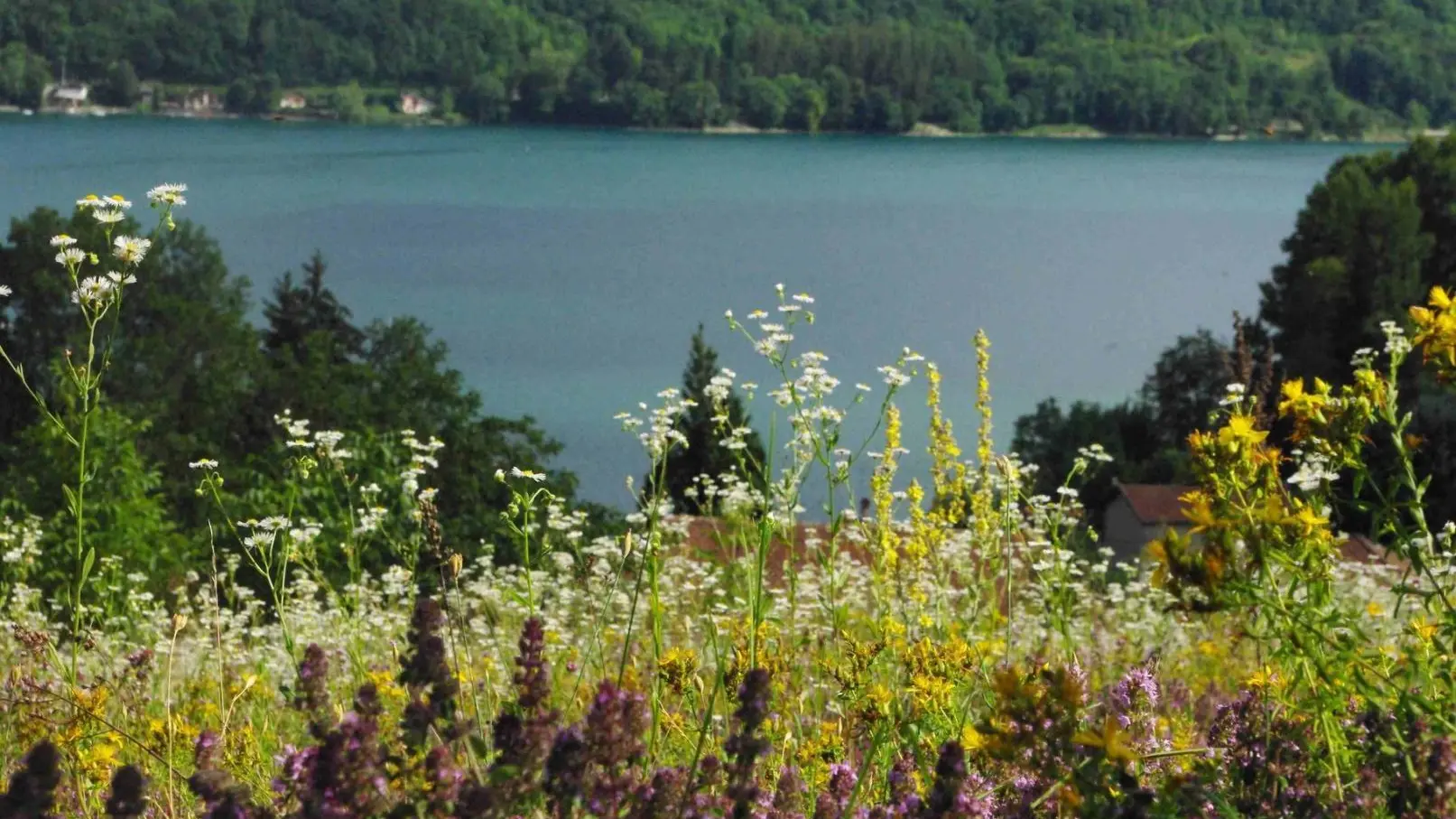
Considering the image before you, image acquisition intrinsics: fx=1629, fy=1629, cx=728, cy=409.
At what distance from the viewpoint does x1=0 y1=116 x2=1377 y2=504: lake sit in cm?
4606

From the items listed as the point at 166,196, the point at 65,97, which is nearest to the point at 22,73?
the point at 65,97

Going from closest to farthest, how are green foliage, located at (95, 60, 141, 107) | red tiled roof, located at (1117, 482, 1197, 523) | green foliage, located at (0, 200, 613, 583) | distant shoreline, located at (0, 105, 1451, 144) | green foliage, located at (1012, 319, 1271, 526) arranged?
1. green foliage, located at (0, 200, 613, 583)
2. red tiled roof, located at (1117, 482, 1197, 523)
3. green foliage, located at (1012, 319, 1271, 526)
4. green foliage, located at (95, 60, 141, 107)
5. distant shoreline, located at (0, 105, 1451, 144)

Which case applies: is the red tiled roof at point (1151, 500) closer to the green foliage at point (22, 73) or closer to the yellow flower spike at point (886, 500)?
the yellow flower spike at point (886, 500)

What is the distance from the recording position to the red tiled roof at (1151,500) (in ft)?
98.6

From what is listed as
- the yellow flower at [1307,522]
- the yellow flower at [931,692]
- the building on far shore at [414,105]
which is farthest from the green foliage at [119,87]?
the yellow flower at [1307,522]

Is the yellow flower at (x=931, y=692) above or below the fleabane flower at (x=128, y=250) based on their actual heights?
below

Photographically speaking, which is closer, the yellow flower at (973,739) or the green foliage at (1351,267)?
the yellow flower at (973,739)

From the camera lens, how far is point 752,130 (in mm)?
137250

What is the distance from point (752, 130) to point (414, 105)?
27997 millimetres

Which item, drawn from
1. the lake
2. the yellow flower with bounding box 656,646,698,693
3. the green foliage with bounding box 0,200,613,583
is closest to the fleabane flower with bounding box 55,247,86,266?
the yellow flower with bounding box 656,646,698,693

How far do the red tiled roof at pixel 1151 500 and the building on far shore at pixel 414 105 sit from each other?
108149 millimetres

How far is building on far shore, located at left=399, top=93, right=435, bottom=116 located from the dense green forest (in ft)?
4.44

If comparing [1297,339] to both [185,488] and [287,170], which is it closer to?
[185,488]

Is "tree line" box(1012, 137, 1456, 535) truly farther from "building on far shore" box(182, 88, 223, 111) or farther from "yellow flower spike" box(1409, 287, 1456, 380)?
"building on far shore" box(182, 88, 223, 111)
